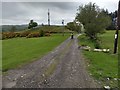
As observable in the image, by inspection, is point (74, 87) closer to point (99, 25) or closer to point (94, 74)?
point (94, 74)

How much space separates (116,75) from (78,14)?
44.0 meters

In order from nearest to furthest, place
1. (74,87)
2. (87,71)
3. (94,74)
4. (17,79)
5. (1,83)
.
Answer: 1. (74,87)
2. (1,83)
3. (17,79)
4. (94,74)
5. (87,71)

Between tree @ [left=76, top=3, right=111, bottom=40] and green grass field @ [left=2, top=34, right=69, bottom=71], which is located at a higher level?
tree @ [left=76, top=3, right=111, bottom=40]

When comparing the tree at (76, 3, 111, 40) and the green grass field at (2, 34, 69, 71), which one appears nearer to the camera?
Result: the green grass field at (2, 34, 69, 71)

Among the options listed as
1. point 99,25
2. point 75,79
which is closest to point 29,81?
point 75,79

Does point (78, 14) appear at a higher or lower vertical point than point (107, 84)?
higher

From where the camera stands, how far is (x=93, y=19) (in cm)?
4888

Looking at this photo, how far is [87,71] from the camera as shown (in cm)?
1280

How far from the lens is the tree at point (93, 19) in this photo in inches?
1895

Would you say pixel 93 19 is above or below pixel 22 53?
above

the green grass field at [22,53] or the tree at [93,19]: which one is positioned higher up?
the tree at [93,19]

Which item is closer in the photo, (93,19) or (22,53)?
(22,53)

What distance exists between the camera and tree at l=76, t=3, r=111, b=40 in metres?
48.1

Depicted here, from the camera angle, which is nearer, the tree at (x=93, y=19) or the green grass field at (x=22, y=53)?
the green grass field at (x=22, y=53)
